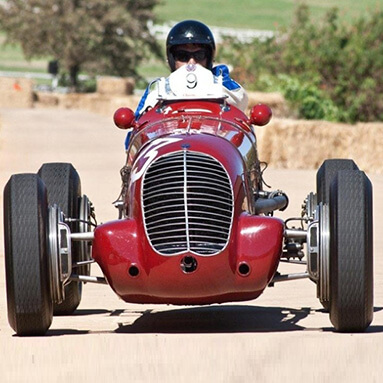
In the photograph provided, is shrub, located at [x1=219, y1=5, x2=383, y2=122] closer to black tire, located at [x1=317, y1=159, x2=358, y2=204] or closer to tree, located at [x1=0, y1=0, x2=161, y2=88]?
black tire, located at [x1=317, y1=159, x2=358, y2=204]

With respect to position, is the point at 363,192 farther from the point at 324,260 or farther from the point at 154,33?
the point at 154,33

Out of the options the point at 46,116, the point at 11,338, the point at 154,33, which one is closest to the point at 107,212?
the point at 11,338

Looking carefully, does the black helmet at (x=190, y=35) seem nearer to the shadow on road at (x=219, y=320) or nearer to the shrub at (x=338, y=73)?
the shadow on road at (x=219, y=320)

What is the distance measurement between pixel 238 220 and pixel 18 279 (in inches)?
46.9

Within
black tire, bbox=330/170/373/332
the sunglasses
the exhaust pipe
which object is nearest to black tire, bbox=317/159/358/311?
the exhaust pipe

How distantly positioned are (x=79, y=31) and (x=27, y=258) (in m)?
47.3

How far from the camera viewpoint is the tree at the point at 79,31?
180ft

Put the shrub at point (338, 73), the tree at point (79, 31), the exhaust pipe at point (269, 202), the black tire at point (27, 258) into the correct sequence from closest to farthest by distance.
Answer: the black tire at point (27, 258) < the exhaust pipe at point (269, 202) < the shrub at point (338, 73) < the tree at point (79, 31)

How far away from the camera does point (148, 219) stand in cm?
773

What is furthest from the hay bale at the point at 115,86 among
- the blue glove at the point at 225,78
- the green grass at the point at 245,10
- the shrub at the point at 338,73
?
the blue glove at the point at 225,78

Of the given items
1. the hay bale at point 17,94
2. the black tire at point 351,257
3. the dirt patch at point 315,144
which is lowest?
the black tire at point 351,257

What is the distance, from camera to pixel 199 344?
7.49m

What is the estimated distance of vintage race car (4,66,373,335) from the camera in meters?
7.61

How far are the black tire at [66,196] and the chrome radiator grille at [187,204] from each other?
48.5 inches
